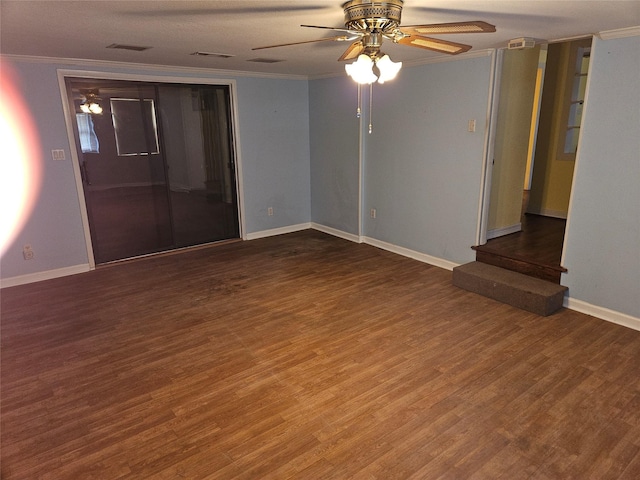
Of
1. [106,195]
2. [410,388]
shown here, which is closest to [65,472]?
[410,388]

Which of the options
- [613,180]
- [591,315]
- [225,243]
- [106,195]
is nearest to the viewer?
[613,180]

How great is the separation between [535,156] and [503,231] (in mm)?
1685

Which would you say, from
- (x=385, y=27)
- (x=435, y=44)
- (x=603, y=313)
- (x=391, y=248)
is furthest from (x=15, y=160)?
(x=603, y=313)

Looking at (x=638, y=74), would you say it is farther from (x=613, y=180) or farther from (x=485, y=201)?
(x=485, y=201)

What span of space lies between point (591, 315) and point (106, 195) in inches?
201

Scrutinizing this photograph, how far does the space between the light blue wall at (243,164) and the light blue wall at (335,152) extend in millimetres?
182

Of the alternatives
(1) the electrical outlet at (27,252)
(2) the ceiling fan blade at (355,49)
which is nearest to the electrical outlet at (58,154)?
(1) the electrical outlet at (27,252)

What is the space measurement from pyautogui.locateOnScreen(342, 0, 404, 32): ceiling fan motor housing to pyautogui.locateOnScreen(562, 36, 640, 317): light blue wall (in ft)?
6.75

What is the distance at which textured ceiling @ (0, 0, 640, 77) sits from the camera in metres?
2.31

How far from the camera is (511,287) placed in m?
3.68

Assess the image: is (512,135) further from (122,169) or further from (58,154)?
(58,154)

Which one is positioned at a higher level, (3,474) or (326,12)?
(326,12)

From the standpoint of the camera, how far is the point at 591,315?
3.50 meters

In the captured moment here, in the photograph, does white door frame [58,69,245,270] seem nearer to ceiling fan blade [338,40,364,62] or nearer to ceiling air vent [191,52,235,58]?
ceiling air vent [191,52,235,58]
